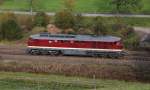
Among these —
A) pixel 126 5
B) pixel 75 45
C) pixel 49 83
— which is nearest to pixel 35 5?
pixel 126 5

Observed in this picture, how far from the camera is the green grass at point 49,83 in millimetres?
48506

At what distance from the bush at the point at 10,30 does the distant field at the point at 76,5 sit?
15.9 metres

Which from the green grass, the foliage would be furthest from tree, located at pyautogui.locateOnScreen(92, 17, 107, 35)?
the green grass

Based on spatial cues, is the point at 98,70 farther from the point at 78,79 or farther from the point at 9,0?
the point at 9,0

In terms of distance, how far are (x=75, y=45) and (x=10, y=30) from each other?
41.8ft

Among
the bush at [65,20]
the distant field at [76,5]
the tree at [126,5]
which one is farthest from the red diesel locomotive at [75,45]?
the distant field at [76,5]

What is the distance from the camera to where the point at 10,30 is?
71625 millimetres

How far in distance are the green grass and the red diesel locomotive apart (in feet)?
25.2

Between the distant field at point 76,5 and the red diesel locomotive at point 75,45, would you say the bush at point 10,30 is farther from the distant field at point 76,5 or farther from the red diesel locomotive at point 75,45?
the distant field at point 76,5

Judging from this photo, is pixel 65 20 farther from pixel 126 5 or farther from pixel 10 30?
pixel 126 5

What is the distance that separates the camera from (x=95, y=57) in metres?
61.7

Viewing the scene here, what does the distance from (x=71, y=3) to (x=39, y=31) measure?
1177cm

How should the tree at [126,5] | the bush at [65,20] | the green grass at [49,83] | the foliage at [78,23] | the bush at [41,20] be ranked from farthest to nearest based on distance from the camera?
1. the tree at [126,5]
2. the bush at [41,20]
3. the foliage at [78,23]
4. the bush at [65,20]
5. the green grass at [49,83]

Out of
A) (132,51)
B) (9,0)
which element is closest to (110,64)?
(132,51)
